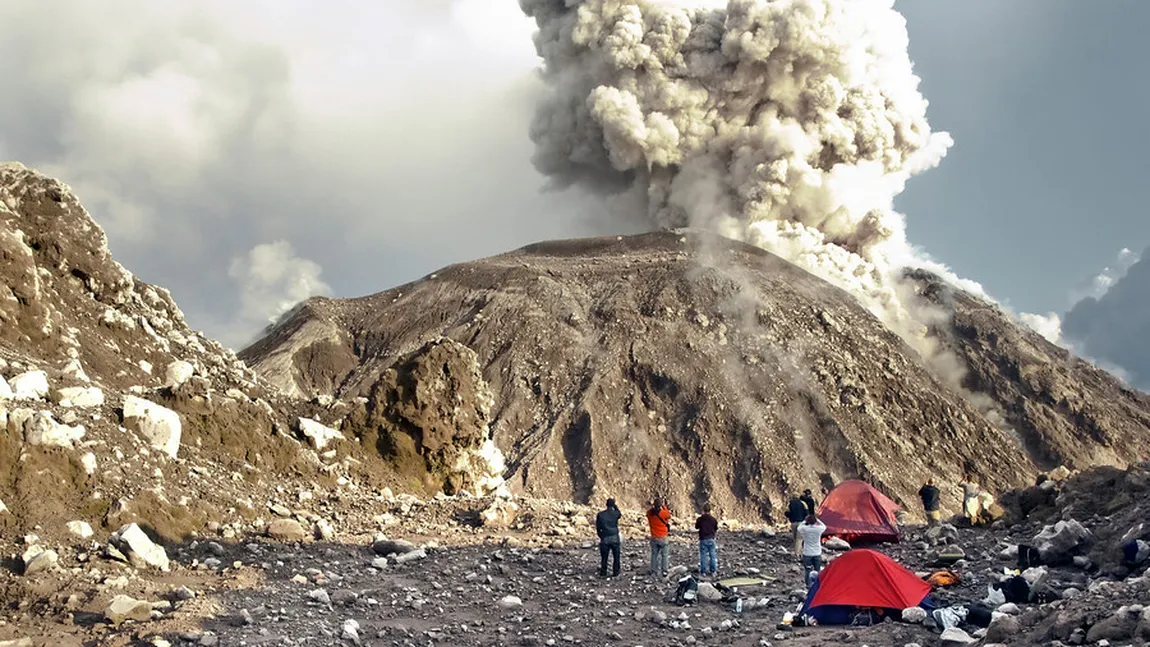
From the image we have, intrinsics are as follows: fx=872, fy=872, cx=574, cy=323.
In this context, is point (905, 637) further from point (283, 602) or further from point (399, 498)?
point (399, 498)

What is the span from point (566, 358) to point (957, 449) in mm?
21610

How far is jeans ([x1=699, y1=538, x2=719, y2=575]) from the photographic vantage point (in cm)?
1448

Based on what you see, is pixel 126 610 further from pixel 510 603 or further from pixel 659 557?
pixel 659 557

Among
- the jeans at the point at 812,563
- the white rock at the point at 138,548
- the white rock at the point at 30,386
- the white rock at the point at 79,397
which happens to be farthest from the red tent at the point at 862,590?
the white rock at the point at 30,386

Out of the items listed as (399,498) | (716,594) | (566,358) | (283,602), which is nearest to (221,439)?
(399,498)

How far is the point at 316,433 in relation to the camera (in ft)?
60.5

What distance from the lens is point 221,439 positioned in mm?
16000

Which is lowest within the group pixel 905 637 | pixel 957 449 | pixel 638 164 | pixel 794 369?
pixel 905 637

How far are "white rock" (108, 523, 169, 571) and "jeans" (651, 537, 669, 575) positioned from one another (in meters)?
7.32

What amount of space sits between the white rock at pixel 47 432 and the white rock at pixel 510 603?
21.2ft

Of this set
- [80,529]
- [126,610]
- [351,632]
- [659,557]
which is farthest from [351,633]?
[659,557]

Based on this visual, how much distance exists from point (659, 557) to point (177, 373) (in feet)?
33.5

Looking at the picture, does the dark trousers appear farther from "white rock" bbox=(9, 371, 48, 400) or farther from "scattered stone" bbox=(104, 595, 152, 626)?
"white rock" bbox=(9, 371, 48, 400)

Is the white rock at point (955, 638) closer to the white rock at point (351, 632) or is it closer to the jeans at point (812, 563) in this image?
the jeans at point (812, 563)
